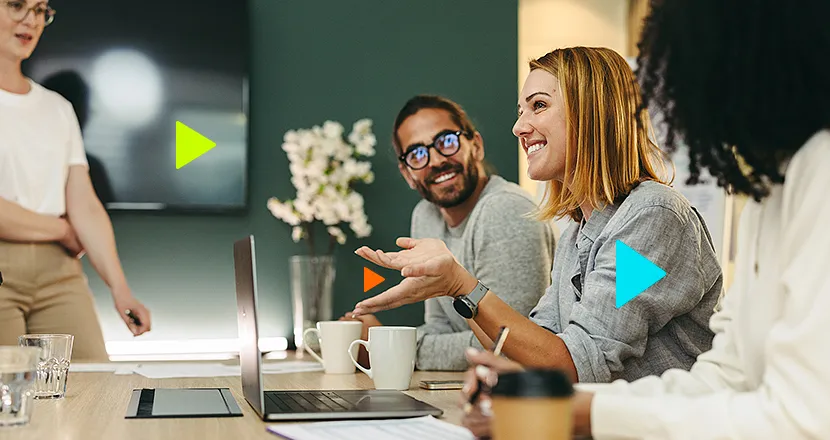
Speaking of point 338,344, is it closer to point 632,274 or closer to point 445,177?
point 632,274

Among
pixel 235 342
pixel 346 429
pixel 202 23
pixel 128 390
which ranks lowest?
pixel 235 342

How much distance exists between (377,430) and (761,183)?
531 millimetres

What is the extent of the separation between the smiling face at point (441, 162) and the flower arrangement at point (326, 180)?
401 mm

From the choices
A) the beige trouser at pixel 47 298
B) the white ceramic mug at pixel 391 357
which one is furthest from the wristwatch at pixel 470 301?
the beige trouser at pixel 47 298

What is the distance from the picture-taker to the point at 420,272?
5.40 ft

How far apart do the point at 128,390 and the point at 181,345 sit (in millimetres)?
1563

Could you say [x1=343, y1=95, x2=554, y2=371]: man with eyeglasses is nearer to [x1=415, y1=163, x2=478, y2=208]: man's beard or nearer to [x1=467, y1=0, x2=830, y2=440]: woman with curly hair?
[x1=415, y1=163, x2=478, y2=208]: man's beard

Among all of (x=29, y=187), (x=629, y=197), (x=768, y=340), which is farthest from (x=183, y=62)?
(x=768, y=340)

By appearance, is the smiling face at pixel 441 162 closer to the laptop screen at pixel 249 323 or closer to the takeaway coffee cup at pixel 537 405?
the laptop screen at pixel 249 323

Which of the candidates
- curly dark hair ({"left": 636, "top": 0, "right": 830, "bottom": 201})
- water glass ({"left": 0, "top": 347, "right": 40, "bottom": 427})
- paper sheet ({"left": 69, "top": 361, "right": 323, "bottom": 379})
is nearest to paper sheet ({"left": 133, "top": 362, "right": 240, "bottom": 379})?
paper sheet ({"left": 69, "top": 361, "right": 323, "bottom": 379})

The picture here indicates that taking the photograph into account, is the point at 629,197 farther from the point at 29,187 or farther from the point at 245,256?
the point at 29,187

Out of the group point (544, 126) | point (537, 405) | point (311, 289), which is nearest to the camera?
point (537, 405)

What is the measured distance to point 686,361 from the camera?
1668 millimetres

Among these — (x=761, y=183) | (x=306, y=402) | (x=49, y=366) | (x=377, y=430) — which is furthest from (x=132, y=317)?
(x=761, y=183)
